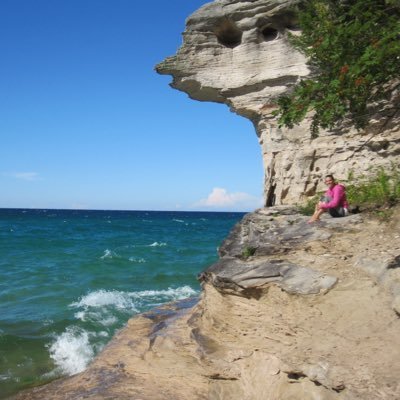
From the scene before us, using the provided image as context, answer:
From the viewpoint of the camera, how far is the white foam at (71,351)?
36.4 ft

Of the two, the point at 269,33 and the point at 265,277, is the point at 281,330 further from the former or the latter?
the point at 269,33

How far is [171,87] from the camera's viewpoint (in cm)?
1422

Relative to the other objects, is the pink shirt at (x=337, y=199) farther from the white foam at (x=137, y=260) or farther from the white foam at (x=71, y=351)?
the white foam at (x=137, y=260)

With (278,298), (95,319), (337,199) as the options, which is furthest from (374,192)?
(95,319)

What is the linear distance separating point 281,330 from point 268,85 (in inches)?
307

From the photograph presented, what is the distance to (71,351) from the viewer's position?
11.9 m

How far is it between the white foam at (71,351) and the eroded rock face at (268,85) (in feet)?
22.3

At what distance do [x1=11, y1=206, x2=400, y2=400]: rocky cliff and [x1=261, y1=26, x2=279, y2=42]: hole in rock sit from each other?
6.09 metres

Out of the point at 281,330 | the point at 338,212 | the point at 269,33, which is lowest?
the point at 281,330

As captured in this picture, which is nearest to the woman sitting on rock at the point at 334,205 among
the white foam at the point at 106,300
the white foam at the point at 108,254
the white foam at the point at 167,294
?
the white foam at the point at 106,300

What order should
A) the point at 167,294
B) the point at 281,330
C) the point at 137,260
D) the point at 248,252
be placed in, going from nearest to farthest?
the point at 281,330 → the point at 248,252 → the point at 167,294 → the point at 137,260

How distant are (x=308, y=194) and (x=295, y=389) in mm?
6114

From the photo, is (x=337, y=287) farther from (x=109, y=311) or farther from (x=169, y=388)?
(x=109, y=311)

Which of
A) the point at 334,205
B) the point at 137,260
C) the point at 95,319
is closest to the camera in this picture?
the point at 334,205
